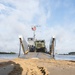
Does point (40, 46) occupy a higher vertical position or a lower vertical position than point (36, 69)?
higher

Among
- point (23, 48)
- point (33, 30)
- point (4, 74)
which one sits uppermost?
point (33, 30)

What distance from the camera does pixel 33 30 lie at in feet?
219

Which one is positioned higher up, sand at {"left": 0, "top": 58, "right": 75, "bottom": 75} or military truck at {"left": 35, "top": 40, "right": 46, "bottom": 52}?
military truck at {"left": 35, "top": 40, "right": 46, "bottom": 52}

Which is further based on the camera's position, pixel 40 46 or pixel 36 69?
pixel 40 46

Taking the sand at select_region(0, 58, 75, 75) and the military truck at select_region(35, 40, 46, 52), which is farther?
the military truck at select_region(35, 40, 46, 52)

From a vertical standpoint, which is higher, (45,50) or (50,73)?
(45,50)

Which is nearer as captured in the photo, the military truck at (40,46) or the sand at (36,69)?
the sand at (36,69)

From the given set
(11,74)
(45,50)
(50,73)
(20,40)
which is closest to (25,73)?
(11,74)

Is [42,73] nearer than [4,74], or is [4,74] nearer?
[4,74]

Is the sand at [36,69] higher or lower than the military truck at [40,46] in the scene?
lower

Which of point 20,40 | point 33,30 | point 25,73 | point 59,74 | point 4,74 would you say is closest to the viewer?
point 4,74

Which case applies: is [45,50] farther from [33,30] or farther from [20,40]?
[20,40]

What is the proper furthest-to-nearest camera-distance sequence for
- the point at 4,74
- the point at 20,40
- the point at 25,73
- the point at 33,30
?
the point at 33,30
the point at 20,40
the point at 25,73
the point at 4,74

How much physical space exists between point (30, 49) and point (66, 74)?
50.1 meters
